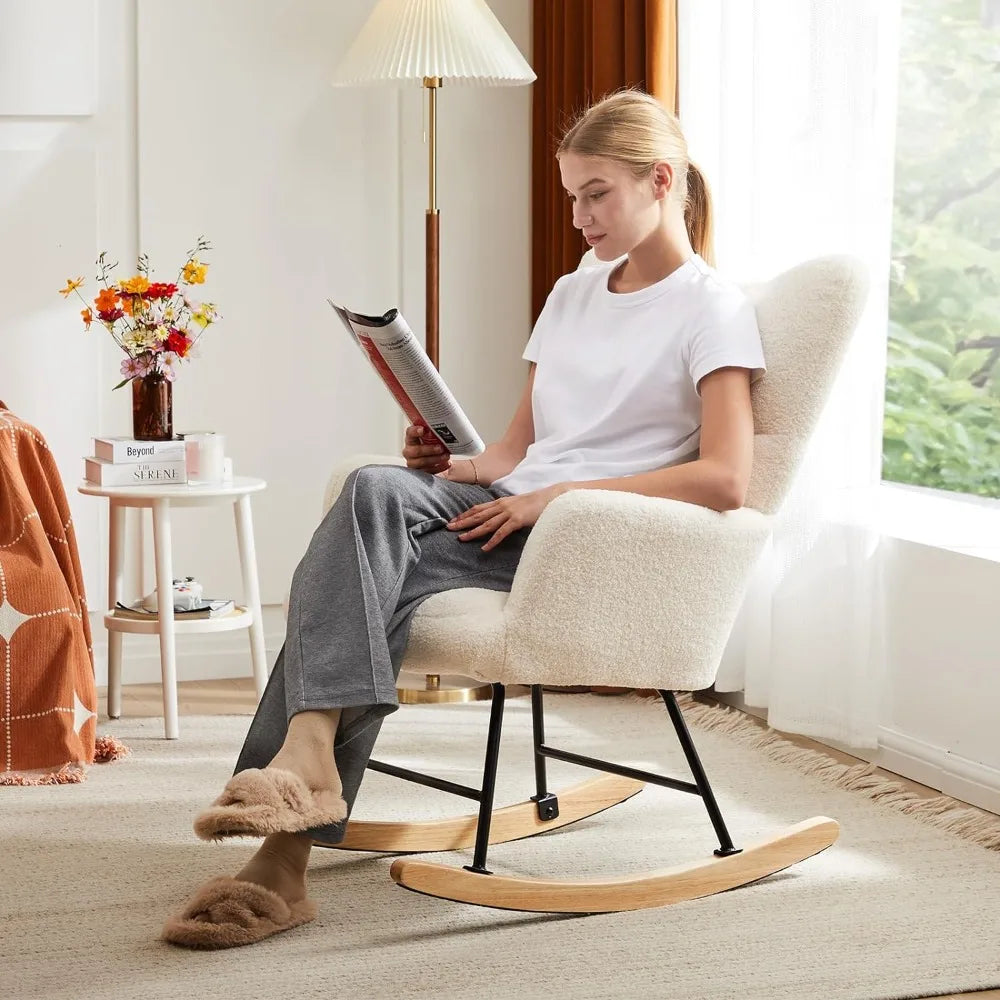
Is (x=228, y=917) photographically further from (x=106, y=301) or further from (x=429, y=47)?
(x=429, y=47)

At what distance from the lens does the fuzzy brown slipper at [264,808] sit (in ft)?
5.08

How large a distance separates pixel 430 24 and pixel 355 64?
7.0 inches

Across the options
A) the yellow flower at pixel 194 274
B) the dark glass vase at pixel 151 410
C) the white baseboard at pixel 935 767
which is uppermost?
the yellow flower at pixel 194 274

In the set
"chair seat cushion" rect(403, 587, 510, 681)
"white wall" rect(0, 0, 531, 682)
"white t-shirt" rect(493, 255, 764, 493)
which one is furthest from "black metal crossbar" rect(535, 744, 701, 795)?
"white wall" rect(0, 0, 531, 682)

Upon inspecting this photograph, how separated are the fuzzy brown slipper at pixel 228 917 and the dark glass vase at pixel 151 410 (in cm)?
131

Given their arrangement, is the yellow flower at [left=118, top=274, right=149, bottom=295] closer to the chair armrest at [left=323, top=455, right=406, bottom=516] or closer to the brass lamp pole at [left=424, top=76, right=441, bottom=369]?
the brass lamp pole at [left=424, top=76, right=441, bottom=369]

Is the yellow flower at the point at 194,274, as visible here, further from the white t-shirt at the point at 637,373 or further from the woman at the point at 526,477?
the white t-shirt at the point at 637,373

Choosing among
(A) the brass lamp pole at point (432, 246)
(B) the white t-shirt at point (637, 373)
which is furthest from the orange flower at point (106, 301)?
(B) the white t-shirt at point (637, 373)

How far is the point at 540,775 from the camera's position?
2.17 meters

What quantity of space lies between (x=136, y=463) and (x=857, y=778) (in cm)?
144

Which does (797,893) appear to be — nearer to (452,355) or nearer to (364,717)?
(364,717)

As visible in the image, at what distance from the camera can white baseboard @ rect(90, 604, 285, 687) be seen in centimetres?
330

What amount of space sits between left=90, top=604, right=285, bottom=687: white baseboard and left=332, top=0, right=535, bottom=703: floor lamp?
46 cm

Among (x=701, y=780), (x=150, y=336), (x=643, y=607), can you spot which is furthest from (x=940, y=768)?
(x=150, y=336)
